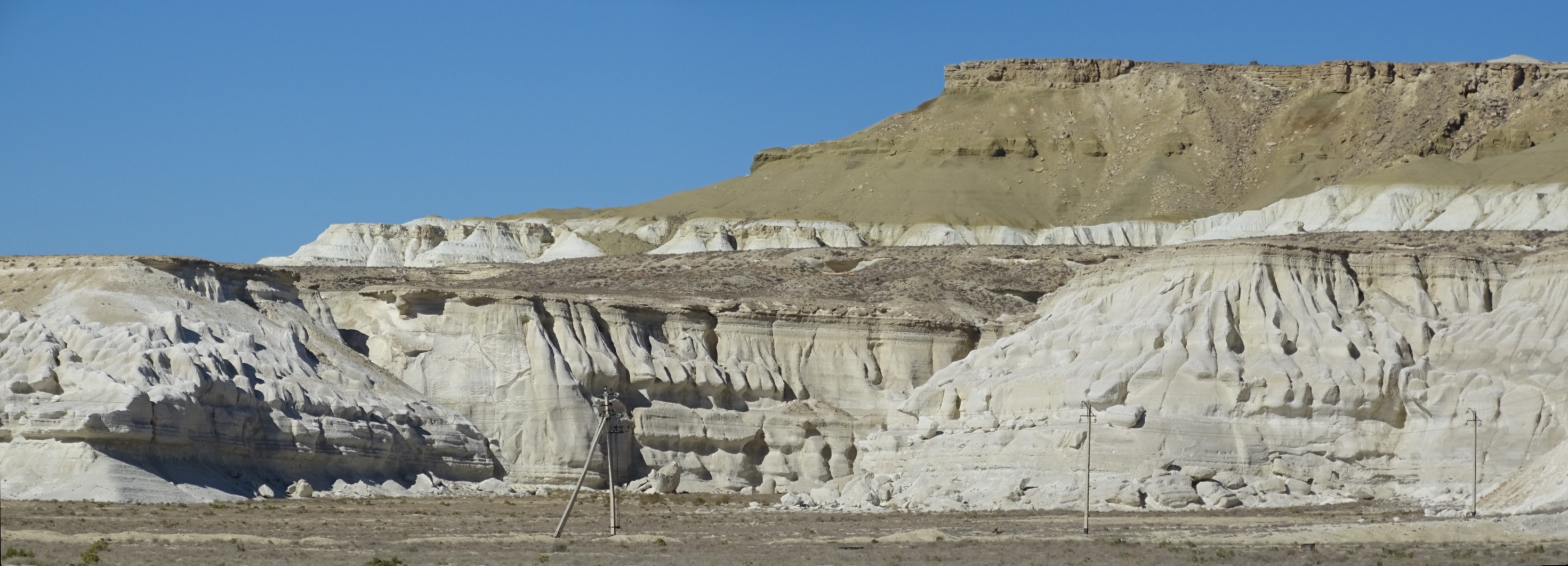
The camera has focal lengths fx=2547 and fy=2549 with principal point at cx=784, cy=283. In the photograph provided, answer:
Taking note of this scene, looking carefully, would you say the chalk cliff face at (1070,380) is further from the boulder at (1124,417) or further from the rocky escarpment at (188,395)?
the rocky escarpment at (188,395)

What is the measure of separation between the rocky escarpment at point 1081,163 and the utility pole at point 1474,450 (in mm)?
81289

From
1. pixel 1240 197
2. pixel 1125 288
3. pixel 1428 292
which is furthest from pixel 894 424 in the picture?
pixel 1240 197

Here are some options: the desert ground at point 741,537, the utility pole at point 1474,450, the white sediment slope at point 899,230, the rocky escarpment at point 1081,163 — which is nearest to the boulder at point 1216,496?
the desert ground at point 741,537

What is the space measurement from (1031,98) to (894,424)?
11623cm

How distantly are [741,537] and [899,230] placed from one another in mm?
107712

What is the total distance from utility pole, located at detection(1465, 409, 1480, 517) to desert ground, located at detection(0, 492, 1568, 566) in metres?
1.90

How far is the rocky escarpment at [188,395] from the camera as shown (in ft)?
193

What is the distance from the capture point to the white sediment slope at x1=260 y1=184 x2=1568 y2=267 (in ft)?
450

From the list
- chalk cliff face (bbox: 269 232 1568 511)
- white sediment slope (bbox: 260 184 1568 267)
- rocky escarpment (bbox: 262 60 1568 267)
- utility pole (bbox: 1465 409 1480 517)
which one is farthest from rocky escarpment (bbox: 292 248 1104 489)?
rocky escarpment (bbox: 262 60 1568 267)

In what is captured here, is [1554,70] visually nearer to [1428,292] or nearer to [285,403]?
[1428,292]

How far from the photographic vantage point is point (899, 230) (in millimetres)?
162000

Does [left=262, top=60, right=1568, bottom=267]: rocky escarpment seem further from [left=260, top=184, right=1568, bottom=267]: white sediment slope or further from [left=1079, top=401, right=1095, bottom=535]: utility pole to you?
[left=1079, top=401, right=1095, bottom=535]: utility pole

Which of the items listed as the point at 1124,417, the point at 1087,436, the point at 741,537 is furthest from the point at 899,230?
the point at 741,537

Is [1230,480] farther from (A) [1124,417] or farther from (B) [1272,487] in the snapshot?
(A) [1124,417]
